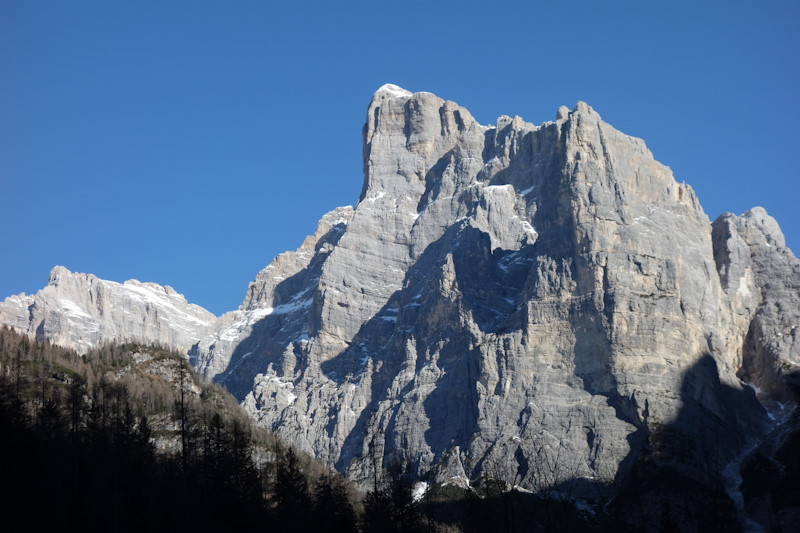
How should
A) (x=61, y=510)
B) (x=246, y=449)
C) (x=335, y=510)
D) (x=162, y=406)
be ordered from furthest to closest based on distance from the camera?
(x=162, y=406) < (x=246, y=449) < (x=335, y=510) < (x=61, y=510)

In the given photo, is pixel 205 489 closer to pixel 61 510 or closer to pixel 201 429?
pixel 61 510

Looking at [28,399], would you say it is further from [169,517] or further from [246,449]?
[169,517]

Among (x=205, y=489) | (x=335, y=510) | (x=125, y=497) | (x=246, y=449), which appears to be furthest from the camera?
(x=246, y=449)

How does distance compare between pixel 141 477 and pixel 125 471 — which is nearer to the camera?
pixel 125 471

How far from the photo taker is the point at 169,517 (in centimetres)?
13312

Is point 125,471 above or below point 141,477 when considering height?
above

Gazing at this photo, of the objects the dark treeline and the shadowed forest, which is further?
the shadowed forest

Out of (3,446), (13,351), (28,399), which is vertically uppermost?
(13,351)

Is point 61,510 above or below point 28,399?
below

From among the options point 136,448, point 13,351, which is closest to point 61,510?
point 136,448

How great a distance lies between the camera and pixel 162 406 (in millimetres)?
→ 191375

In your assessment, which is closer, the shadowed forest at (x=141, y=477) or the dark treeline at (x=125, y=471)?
the dark treeline at (x=125, y=471)

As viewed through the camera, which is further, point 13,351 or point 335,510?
point 13,351

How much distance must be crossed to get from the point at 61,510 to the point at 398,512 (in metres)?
47.1
